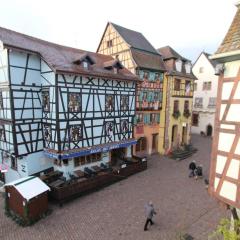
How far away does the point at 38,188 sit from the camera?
11.4m

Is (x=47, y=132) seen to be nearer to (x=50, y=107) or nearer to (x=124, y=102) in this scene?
(x=50, y=107)

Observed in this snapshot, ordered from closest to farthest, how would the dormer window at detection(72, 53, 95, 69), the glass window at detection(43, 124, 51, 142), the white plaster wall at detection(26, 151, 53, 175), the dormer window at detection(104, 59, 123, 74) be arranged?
the white plaster wall at detection(26, 151, 53, 175) → the glass window at detection(43, 124, 51, 142) → the dormer window at detection(72, 53, 95, 69) → the dormer window at detection(104, 59, 123, 74)

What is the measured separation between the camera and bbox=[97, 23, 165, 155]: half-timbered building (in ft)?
67.5

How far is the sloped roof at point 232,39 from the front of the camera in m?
5.66

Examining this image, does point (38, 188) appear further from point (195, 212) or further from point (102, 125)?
point (195, 212)

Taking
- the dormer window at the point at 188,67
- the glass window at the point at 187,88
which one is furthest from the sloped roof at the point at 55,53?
the dormer window at the point at 188,67

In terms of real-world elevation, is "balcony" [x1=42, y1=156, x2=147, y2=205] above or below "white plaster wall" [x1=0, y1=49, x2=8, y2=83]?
below

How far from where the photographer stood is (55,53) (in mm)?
15500

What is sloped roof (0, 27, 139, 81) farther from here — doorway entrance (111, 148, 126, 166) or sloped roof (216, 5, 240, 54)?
sloped roof (216, 5, 240, 54)

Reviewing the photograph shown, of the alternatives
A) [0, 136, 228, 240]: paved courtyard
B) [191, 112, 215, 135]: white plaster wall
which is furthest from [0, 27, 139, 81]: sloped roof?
[191, 112, 215, 135]: white plaster wall

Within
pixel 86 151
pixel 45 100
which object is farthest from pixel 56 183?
pixel 45 100

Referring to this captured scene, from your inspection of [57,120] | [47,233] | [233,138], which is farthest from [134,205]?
[233,138]

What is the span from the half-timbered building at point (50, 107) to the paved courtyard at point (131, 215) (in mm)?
3595

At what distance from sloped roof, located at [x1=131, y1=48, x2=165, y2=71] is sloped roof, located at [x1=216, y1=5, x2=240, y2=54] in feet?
45.7
